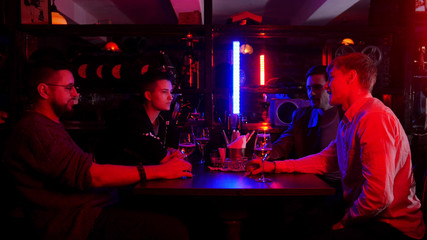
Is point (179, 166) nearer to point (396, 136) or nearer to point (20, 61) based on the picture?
point (396, 136)

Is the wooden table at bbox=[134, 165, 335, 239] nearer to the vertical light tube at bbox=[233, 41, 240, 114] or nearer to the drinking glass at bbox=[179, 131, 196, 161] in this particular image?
the drinking glass at bbox=[179, 131, 196, 161]

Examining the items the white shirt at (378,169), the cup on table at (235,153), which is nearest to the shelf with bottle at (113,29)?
the cup on table at (235,153)

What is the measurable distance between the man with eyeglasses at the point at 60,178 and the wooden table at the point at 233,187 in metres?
0.11

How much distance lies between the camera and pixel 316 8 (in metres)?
4.46

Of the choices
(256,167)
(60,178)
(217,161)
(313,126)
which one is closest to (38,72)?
(60,178)

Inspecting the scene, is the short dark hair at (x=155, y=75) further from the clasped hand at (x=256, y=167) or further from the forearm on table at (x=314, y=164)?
the forearm on table at (x=314, y=164)

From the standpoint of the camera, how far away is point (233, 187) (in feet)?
5.13

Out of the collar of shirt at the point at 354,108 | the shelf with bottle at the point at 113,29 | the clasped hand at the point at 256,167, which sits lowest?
the clasped hand at the point at 256,167

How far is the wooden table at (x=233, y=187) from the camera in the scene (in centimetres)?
155

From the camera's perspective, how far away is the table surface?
1547 millimetres

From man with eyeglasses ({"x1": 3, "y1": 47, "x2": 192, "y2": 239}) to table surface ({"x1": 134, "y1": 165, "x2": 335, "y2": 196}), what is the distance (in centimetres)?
11

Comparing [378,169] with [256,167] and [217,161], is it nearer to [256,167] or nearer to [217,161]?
[256,167]

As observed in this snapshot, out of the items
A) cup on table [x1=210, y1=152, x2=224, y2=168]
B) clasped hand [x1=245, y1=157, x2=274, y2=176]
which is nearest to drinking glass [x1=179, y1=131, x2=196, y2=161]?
cup on table [x1=210, y1=152, x2=224, y2=168]

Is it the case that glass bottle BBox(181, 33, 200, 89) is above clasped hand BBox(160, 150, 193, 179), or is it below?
above
